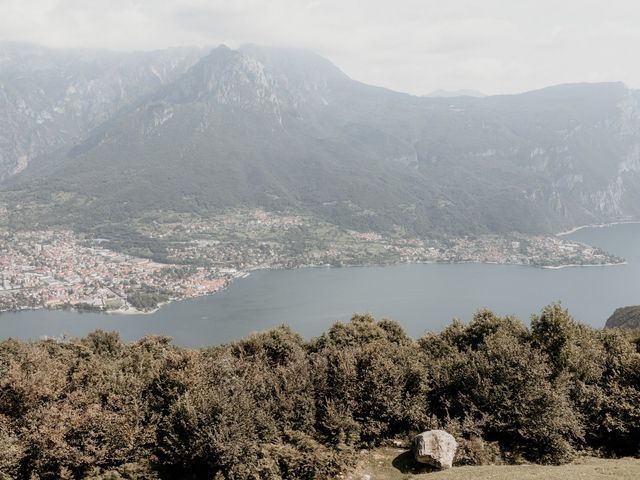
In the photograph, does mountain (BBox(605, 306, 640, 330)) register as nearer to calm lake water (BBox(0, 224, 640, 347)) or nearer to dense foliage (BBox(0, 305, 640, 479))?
calm lake water (BBox(0, 224, 640, 347))

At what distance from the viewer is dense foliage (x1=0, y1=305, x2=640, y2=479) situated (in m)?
16.9

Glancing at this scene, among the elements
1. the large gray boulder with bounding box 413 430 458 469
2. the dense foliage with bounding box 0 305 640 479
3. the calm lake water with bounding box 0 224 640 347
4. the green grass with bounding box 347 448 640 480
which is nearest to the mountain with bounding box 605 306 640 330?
the calm lake water with bounding box 0 224 640 347

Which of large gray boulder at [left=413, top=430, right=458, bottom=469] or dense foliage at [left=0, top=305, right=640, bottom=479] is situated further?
large gray boulder at [left=413, top=430, right=458, bottom=469]

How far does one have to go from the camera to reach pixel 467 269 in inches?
6668

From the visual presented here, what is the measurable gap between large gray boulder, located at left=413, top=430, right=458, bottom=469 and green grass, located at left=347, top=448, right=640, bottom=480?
0.34m

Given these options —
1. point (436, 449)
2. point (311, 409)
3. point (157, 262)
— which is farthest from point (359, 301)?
point (436, 449)

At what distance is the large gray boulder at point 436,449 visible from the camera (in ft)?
58.6

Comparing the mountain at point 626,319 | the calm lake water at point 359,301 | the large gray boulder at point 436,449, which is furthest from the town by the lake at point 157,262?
the large gray boulder at point 436,449

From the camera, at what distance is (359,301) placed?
123938 mm

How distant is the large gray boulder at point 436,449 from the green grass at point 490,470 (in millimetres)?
339

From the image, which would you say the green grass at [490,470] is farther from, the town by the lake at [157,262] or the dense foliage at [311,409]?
the town by the lake at [157,262]

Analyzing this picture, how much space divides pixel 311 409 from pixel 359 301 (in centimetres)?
10473

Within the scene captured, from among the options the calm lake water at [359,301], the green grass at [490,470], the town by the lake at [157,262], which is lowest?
the calm lake water at [359,301]

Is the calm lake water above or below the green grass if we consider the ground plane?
below
